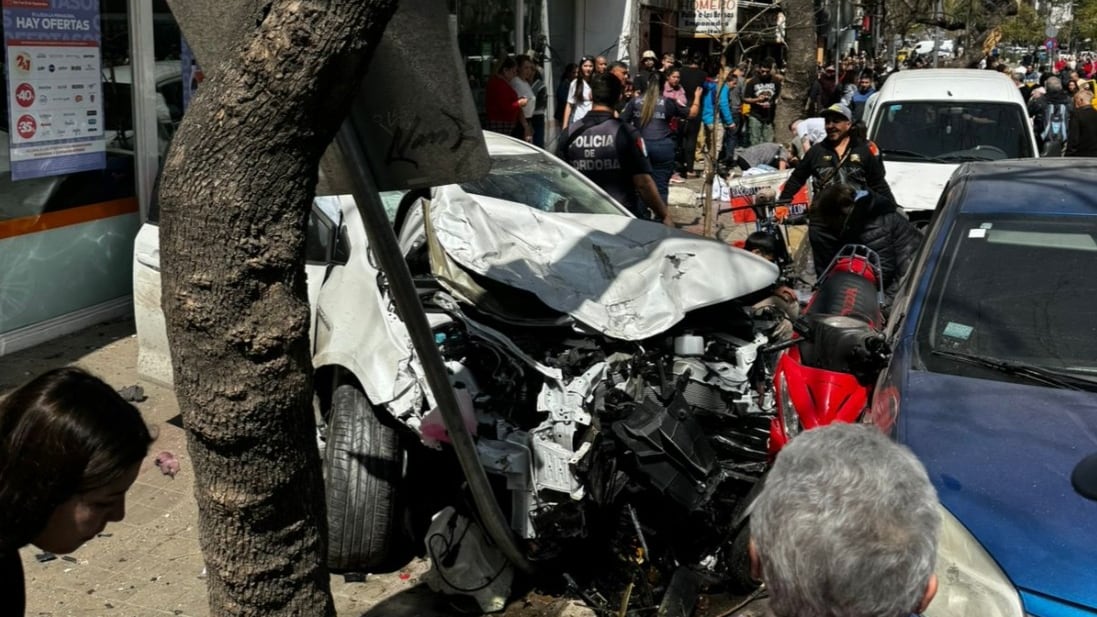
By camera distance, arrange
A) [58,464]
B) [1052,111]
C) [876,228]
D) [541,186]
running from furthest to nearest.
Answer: [1052,111]
[876,228]
[541,186]
[58,464]

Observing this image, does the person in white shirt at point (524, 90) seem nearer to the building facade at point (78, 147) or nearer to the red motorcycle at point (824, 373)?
the building facade at point (78, 147)

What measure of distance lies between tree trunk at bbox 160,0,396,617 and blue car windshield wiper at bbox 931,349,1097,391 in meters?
2.64

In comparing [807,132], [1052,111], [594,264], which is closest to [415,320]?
[594,264]

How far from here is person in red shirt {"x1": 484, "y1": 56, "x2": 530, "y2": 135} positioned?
14.1 metres

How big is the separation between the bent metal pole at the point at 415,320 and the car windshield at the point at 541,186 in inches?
85.2

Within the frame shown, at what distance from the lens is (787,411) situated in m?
4.88

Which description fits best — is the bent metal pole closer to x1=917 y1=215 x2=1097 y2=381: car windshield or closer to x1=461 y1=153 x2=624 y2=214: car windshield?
x1=917 y1=215 x2=1097 y2=381: car windshield

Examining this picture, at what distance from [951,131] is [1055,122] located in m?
12.3

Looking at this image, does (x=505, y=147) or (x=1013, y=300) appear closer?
(x=1013, y=300)

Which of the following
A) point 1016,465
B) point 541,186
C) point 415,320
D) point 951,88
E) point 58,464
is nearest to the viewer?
point 58,464

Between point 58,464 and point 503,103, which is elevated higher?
point 503,103

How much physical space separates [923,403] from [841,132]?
5.58 meters

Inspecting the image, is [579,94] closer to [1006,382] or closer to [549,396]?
[549,396]

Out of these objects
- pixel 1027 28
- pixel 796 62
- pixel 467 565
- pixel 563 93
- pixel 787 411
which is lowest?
pixel 467 565
